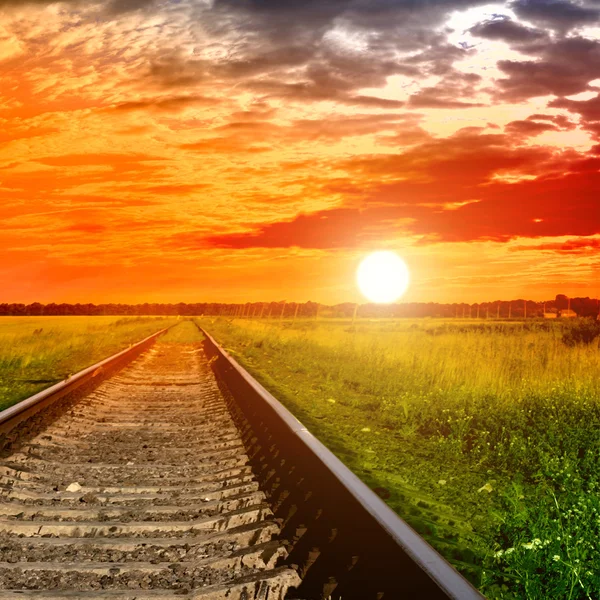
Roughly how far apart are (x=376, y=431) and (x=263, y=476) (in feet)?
12.3

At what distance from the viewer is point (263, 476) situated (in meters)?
5.06

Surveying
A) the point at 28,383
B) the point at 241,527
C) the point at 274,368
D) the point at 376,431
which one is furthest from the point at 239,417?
the point at 274,368

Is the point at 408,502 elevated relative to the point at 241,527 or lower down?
lower down

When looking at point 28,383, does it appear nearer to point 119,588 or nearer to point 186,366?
point 186,366

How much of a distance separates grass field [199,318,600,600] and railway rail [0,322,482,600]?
0.78m

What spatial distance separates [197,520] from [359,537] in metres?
1.22

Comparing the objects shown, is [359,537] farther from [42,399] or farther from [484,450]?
[42,399]

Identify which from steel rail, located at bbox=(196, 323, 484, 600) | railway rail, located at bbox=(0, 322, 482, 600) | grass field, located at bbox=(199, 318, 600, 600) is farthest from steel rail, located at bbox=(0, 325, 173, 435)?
grass field, located at bbox=(199, 318, 600, 600)

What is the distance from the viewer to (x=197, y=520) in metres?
4.02

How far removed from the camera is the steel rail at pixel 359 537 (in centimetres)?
249

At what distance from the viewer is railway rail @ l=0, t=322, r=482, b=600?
292 cm

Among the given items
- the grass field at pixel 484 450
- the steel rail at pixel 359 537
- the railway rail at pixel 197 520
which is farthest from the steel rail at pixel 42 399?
the grass field at pixel 484 450

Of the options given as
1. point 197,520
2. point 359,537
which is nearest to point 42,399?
point 197,520

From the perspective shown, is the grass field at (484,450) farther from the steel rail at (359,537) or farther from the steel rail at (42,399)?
the steel rail at (42,399)
